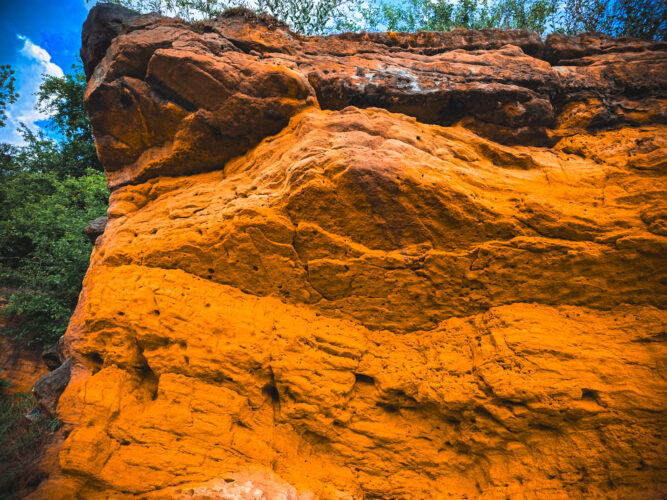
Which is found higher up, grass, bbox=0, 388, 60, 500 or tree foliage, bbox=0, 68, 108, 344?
tree foliage, bbox=0, 68, 108, 344

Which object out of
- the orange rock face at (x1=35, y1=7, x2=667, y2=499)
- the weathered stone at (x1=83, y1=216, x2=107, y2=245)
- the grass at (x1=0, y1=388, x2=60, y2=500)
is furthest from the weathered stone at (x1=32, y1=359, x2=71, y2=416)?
the weathered stone at (x1=83, y1=216, x2=107, y2=245)

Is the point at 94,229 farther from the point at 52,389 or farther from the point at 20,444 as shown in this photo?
the point at 20,444

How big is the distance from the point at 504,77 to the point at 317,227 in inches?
189

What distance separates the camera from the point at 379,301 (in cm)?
439

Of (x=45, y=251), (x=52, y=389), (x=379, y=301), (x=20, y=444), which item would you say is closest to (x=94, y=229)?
(x=52, y=389)

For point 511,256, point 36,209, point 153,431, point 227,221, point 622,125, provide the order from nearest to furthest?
point 153,431 → point 511,256 → point 227,221 → point 622,125 → point 36,209

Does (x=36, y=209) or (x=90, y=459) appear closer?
(x=90, y=459)

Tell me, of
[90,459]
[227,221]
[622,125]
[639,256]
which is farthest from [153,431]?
[622,125]

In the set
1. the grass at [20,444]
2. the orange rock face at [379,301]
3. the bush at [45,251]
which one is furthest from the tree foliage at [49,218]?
the orange rock face at [379,301]

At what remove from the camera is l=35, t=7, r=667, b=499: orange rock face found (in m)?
3.46

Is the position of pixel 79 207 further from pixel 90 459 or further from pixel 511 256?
pixel 511 256

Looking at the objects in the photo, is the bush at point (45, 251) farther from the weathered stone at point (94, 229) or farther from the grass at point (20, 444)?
the weathered stone at point (94, 229)

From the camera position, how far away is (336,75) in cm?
588

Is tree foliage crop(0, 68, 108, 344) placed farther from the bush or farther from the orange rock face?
the orange rock face
